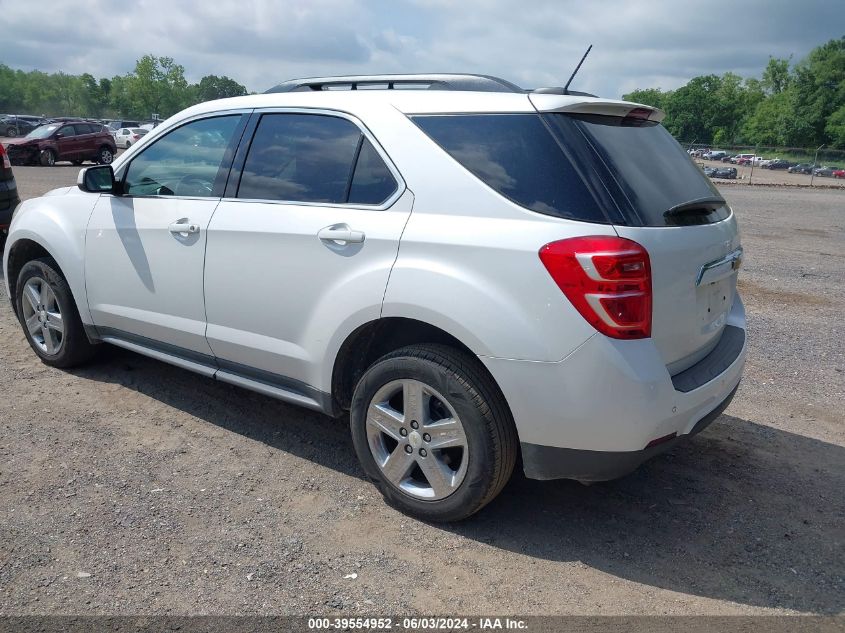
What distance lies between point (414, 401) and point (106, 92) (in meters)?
142

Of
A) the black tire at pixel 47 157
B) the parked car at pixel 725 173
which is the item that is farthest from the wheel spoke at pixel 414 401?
the parked car at pixel 725 173

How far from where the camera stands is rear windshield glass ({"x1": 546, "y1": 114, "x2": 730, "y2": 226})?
2973mm

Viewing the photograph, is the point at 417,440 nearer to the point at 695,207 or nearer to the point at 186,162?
the point at 695,207

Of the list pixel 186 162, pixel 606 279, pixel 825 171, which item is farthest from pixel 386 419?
pixel 825 171

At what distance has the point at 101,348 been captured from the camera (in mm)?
5320

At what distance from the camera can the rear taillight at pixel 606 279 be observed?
9.11ft

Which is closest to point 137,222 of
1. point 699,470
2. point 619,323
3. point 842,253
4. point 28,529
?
point 28,529

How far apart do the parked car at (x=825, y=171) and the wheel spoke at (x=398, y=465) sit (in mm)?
46147

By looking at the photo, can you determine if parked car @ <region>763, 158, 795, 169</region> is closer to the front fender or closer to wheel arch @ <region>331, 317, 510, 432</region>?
the front fender

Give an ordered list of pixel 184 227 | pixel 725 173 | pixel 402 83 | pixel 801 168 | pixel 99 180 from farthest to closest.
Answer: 1. pixel 801 168
2. pixel 725 173
3. pixel 99 180
4. pixel 184 227
5. pixel 402 83

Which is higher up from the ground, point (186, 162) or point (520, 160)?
point (520, 160)

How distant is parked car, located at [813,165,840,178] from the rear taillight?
46043 millimetres

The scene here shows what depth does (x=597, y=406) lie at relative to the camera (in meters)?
2.83

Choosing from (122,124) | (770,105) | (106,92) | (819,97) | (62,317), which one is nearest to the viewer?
(62,317)
